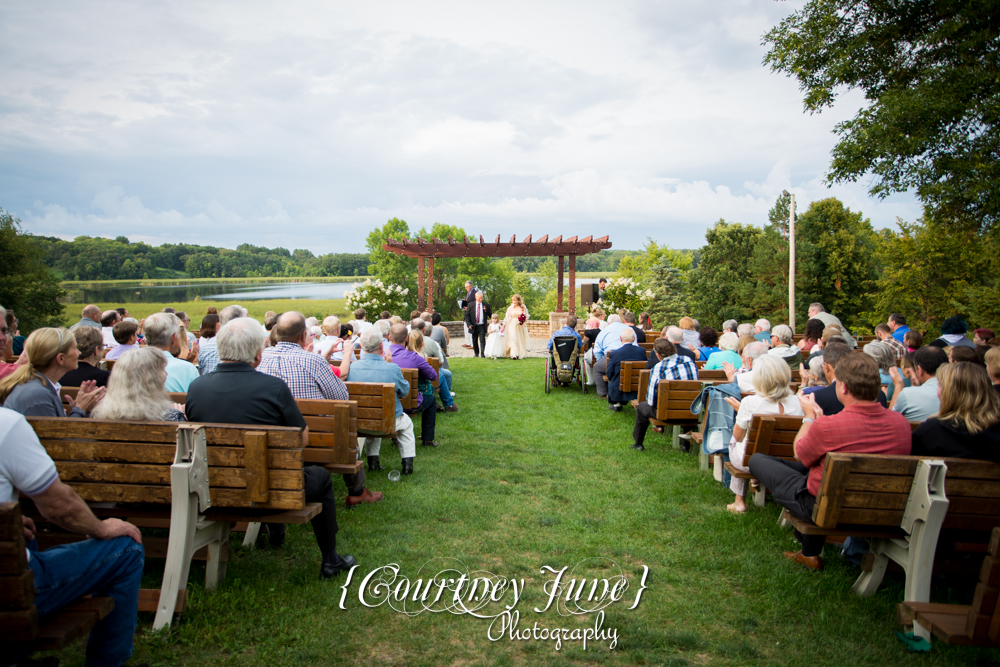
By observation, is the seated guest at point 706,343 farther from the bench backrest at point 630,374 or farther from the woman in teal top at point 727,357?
the bench backrest at point 630,374

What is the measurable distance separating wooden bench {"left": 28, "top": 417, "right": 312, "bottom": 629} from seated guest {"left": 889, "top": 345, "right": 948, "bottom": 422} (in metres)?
4.02

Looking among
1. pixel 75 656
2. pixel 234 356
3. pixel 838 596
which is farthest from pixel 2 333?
pixel 838 596

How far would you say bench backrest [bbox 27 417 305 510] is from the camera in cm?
280

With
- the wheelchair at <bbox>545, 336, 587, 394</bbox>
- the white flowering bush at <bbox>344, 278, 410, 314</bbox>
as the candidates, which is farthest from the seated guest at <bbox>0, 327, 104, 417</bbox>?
the white flowering bush at <bbox>344, 278, 410, 314</bbox>

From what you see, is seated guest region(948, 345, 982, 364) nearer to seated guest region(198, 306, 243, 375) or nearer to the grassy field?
seated guest region(198, 306, 243, 375)

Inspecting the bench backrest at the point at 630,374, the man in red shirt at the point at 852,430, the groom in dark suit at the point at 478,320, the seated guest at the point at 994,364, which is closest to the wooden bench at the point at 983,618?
the man in red shirt at the point at 852,430

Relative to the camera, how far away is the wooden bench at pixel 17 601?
70.2 inches

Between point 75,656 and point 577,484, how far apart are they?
3.77 m

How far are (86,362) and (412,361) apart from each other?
3.01 meters

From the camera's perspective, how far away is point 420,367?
658cm

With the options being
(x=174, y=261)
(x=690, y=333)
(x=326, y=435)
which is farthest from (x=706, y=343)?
(x=174, y=261)

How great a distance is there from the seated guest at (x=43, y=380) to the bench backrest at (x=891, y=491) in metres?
4.18

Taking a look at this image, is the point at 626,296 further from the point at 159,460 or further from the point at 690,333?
the point at 159,460

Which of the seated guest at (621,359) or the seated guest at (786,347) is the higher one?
the seated guest at (786,347)
